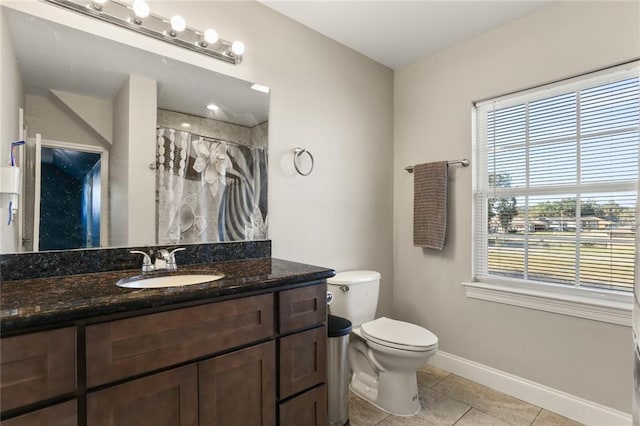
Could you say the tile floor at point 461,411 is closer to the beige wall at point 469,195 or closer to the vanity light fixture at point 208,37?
the beige wall at point 469,195

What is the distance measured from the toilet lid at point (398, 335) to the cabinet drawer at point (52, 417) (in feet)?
4.76

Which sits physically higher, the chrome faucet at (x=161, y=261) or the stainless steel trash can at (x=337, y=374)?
the chrome faucet at (x=161, y=261)

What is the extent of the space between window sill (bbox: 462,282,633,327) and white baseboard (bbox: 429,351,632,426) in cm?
48

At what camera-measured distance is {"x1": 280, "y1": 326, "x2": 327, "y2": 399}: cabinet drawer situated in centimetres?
132

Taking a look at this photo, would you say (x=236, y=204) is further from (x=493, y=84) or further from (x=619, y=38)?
(x=619, y=38)

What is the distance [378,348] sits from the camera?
6.23 ft

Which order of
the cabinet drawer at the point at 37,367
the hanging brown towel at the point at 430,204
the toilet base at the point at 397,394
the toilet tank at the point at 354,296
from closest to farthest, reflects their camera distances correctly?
the cabinet drawer at the point at 37,367
the toilet base at the point at 397,394
the toilet tank at the point at 354,296
the hanging brown towel at the point at 430,204

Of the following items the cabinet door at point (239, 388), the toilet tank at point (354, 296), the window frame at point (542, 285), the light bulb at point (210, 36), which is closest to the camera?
the cabinet door at point (239, 388)

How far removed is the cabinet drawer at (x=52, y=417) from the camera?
81 centimetres

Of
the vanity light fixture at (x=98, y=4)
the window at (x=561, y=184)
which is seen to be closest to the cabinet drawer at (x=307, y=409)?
the window at (x=561, y=184)

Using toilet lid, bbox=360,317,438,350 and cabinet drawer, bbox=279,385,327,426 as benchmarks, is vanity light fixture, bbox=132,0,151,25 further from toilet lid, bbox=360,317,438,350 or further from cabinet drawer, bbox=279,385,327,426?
toilet lid, bbox=360,317,438,350

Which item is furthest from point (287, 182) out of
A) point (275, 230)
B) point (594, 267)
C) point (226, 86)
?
point (594, 267)

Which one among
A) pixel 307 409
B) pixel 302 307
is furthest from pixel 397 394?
pixel 302 307

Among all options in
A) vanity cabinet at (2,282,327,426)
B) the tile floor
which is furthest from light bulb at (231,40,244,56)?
the tile floor
